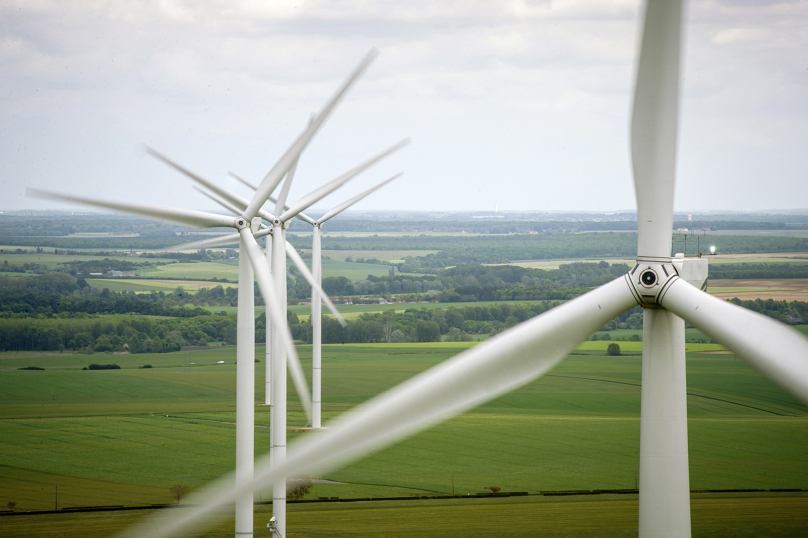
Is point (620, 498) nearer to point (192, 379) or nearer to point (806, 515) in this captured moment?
point (806, 515)

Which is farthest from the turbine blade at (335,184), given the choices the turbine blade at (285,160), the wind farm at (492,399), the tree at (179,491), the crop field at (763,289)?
the crop field at (763,289)

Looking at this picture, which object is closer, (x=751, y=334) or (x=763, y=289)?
(x=751, y=334)

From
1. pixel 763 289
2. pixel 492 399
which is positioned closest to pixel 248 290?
pixel 492 399

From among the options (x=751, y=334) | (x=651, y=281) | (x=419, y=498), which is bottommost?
(x=419, y=498)

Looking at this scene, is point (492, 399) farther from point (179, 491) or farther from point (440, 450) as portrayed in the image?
point (179, 491)

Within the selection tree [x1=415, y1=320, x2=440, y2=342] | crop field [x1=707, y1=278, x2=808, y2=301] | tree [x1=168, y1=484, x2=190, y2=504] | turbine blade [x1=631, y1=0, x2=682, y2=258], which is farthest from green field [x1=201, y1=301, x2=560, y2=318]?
turbine blade [x1=631, y1=0, x2=682, y2=258]

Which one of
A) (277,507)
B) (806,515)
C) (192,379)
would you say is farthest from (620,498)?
(192,379)
